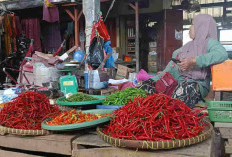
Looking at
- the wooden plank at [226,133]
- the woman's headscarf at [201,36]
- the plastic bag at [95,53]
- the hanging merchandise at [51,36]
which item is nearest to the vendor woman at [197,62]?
the woman's headscarf at [201,36]

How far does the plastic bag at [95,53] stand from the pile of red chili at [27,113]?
9.37 ft

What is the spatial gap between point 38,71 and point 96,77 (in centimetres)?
187

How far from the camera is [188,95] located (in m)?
3.18

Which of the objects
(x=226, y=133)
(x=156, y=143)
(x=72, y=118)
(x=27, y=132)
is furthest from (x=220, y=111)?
(x=27, y=132)

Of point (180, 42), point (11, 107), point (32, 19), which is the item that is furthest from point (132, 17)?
point (11, 107)

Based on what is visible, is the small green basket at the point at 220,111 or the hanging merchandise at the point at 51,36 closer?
the small green basket at the point at 220,111

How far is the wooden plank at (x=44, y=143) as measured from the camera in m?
2.17

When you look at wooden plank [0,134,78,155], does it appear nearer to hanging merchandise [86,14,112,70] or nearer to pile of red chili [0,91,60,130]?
pile of red chili [0,91,60,130]

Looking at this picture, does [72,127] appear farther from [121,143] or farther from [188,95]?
[188,95]

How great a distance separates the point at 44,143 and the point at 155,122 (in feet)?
3.45

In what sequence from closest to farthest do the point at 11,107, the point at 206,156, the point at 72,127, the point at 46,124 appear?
the point at 206,156 < the point at 72,127 < the point at 46,124 < the point at 11,107

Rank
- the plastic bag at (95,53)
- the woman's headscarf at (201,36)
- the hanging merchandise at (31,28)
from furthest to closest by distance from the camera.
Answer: the hanging merchandise at (31,28) < the plastic bag at (95,53) < the woman's headscarf at (201,36)

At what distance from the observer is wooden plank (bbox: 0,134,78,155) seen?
2.17 metres

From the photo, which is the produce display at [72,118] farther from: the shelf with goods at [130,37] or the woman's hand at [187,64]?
the shelf with goods at [130,37]
